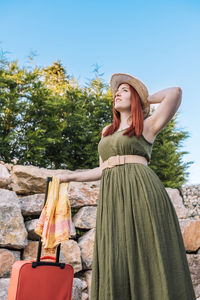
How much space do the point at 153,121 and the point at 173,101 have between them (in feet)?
0.68

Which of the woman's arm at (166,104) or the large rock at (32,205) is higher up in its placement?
the woman's arm at (166,104)

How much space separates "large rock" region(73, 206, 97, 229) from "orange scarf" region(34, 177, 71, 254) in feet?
5.78

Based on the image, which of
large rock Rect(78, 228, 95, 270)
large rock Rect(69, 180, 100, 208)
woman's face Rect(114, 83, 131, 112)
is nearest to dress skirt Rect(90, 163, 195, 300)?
woman's face Rect(114, 83, 131, 112)

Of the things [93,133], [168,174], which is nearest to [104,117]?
[93,133]

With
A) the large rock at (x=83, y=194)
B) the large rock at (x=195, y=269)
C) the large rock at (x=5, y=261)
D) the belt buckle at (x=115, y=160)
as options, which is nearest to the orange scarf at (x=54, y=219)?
Answer: the belt buckle at (x=115, y=160)

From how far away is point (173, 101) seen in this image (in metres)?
1.95

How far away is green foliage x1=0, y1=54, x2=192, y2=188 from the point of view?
5.09 metres

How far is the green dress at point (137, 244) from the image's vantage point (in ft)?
5.11

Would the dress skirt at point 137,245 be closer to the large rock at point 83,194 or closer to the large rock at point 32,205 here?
the large rock at point 32,205

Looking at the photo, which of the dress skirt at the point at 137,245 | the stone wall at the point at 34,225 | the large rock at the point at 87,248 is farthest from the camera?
the large rock at the point at 87,248

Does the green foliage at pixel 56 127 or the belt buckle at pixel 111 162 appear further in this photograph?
the green foliage at pixel 56 127

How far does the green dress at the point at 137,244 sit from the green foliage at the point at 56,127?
336 centimetres

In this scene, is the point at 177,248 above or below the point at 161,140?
below

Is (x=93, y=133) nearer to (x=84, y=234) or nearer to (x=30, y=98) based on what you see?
(x=30, y=98)
